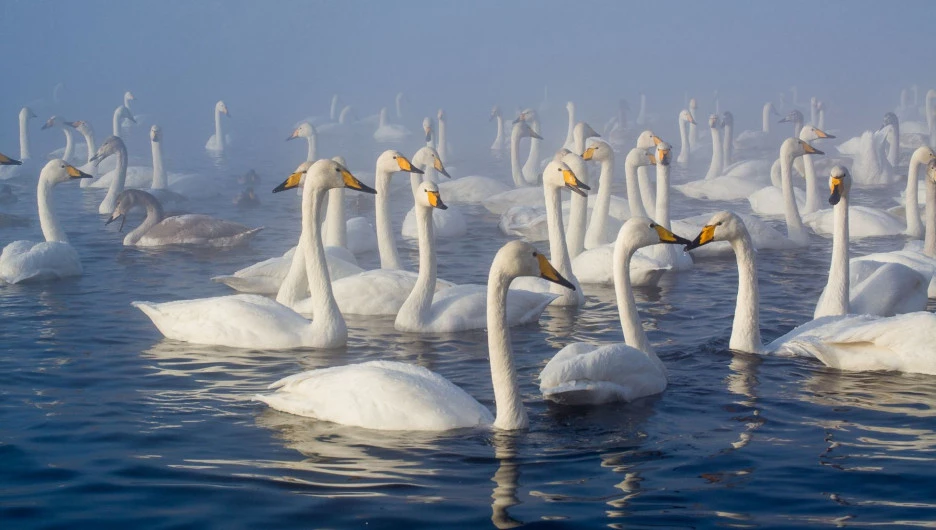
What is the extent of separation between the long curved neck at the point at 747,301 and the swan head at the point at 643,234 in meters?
0.76

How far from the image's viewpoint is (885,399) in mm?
7621

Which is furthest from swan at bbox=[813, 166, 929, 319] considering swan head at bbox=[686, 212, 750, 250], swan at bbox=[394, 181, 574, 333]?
swan at bbox=[394, 181, 574, 333]

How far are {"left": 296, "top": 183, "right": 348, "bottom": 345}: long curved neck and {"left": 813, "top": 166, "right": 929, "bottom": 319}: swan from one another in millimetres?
3803

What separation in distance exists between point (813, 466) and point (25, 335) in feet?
21.4

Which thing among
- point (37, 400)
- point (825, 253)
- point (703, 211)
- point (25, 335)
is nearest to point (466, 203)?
point (703, 211)

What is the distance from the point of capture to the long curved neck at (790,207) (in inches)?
573

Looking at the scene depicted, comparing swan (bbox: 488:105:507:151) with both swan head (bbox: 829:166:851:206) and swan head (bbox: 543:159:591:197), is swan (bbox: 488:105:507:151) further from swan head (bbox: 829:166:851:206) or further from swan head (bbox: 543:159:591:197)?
swan head (bbox: 829:166:851:206)

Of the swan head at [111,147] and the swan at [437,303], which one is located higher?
the swan head at [111,147]

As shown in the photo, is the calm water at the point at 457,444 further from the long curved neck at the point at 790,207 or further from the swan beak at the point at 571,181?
the long curved neck at the point at 790,207

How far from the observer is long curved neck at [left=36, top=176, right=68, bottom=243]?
13.7m

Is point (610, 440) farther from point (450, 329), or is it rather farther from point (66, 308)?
point (66, 308)

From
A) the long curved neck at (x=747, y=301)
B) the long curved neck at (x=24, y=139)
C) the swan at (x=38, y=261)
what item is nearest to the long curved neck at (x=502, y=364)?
the long curved neck at (x=747, y=301)

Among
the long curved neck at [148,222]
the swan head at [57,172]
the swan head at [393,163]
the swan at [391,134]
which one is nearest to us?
the swan head at [393,163]

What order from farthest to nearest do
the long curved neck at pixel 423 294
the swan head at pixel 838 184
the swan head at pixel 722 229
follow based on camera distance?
the swan head at pixel 838 184 → the long curved neck at pixel 423 294 → the swan head at pixel 722 229
